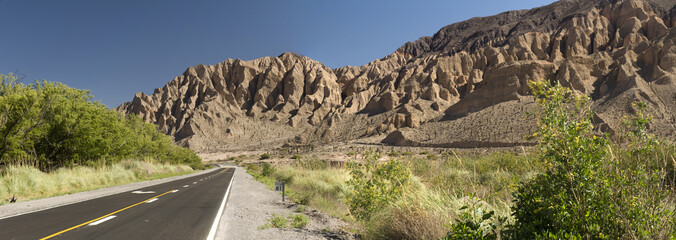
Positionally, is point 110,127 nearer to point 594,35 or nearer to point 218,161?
point 218,161

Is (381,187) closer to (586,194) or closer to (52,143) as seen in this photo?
(586,194)

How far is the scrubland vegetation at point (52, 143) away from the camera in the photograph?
48.0 feet

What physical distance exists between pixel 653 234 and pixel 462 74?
115 meters

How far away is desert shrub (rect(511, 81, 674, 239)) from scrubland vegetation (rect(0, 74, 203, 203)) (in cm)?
1710

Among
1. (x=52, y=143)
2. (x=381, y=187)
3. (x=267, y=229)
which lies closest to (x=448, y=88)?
(x=52, y=143)

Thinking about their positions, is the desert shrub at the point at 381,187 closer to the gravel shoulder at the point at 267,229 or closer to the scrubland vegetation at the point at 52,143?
the gravel shoulder at the point at 267,229

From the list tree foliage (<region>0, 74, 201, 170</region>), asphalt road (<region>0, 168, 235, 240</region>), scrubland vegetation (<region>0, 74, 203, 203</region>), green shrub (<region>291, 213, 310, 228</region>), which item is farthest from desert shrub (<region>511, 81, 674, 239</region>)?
tree foliage (<region>0, 74, 201, 170</region>)

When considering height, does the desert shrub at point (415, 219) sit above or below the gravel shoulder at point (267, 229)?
above

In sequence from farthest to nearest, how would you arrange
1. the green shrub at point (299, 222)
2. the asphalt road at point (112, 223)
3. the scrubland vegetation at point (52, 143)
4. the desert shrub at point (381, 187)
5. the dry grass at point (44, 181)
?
1. the scrubland vegetation at point (52, 143)
2. the dry grass at point (44, 181)
3. the green shrub at point (299, 222)
4. the desert shrub at point (381, 187)
5. the asphalt road at point (112, 223)

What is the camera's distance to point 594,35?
93625 millimetres

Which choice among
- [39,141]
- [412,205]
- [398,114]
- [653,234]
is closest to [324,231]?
[412,205]

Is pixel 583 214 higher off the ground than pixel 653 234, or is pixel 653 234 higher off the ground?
pixel 583 214

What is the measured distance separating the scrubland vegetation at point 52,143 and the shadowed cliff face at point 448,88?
4801 cm

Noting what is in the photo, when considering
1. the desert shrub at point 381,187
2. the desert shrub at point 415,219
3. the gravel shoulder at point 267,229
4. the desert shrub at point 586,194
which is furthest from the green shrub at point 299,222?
the desert shrub at point 586,194
